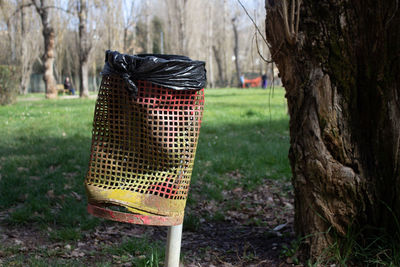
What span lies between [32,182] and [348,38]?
3.76 metres

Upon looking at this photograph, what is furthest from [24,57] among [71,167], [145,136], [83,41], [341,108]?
[341,108]

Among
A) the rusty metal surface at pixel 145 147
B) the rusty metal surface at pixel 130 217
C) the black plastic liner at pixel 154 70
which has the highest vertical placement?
the black plastic liner at pixel 154 70

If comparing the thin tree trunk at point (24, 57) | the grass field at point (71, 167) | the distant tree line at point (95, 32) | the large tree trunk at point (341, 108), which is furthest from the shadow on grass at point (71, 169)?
the thin tree trunk at point (24, 57)

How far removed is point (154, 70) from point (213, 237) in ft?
6.20

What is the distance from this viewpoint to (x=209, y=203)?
Answer: 4.37 meters

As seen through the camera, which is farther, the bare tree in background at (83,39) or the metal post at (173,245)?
the bare tree in background at (83,39)

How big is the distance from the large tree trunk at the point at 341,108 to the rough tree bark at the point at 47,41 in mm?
17884

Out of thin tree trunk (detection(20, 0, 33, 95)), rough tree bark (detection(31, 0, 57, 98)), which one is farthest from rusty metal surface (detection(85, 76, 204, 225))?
Result: thin tree trunk (detection(20, 0, 33, 95))

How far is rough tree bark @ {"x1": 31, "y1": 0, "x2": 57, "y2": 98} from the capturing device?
18344 mm

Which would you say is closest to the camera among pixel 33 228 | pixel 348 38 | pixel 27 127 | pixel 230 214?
pixel 348 38

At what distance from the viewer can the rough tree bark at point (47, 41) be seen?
60.2 ft

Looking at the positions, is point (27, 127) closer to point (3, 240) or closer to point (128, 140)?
point (3, 240)

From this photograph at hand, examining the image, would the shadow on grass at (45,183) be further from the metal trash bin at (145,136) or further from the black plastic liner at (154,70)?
the black plastic liner at (154,70)

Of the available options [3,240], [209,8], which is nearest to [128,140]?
[3,240]
